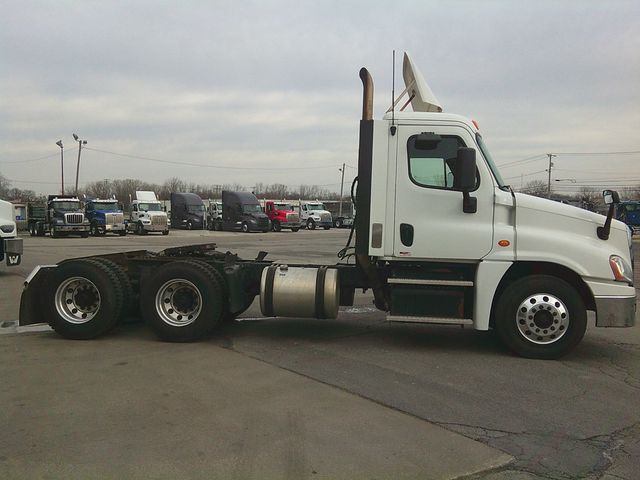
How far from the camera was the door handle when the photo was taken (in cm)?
636

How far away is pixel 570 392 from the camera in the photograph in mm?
5156

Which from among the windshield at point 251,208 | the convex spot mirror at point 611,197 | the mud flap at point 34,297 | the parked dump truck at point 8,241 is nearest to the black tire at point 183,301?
the mud flap at point 34,297

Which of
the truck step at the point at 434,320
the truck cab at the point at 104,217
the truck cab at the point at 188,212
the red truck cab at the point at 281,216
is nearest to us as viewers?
the truck step at the point at 434,320

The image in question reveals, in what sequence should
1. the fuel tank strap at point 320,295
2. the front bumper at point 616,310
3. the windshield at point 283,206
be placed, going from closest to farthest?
1. the front bumper at point 616,310
2. the fuel tank strap at point 320,295
3. the windshield at point 283,206

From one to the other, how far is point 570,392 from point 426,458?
2209 mm

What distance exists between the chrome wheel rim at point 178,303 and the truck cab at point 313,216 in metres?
45.7

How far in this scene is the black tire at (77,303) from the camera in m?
6.87

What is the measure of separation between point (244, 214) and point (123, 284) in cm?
3764

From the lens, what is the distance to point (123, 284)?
7.05 meters

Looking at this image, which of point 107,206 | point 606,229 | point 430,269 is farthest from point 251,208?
point 606,229

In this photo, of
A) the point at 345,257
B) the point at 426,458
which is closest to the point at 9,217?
the point at 345,257

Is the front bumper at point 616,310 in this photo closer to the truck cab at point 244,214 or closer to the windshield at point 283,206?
the truck cab at point 244,214

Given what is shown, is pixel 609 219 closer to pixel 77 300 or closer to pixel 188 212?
pixel 77 300

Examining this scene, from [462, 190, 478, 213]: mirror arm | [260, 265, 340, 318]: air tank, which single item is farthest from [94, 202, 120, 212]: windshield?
[462, 190, 478, 213]: mirror arm
